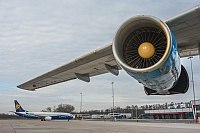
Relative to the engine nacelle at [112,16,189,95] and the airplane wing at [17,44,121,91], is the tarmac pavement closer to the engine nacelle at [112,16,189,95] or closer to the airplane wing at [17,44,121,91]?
the airplane wing at [17,44,121,91]

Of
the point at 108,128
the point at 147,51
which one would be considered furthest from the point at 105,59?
the point at 108,128

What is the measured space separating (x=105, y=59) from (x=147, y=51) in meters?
2.52

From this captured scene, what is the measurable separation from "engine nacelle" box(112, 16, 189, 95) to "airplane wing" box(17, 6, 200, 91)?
45 cm

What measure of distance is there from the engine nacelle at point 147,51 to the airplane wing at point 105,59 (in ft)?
1.47

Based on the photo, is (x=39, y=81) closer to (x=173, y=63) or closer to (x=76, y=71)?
(x=76, y=71)

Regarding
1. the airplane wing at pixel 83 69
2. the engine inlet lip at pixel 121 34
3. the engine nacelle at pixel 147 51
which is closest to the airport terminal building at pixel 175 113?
the airplane wing at pixel 83 69

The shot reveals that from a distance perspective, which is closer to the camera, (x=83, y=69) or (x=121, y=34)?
(x=121, y=34)

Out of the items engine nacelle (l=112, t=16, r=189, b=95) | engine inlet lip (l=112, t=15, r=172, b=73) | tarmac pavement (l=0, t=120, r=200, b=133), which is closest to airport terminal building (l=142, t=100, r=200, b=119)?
tarmac pavement (l=0, t=120, r=200, b=133)

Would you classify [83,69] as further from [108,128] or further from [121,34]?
[108,128]

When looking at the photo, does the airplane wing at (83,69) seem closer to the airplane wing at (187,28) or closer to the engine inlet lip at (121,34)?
the engine inlet lip at (121,34)

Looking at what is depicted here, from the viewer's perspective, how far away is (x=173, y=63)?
4918mm

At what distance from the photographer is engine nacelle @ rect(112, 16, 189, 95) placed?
4789 millimetres

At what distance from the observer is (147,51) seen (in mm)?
5031

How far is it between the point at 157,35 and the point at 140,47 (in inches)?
23.7
